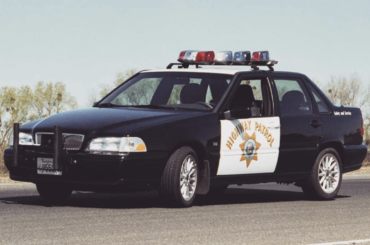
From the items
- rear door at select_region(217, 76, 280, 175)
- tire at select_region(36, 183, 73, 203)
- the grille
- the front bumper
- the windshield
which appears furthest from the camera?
the windshield

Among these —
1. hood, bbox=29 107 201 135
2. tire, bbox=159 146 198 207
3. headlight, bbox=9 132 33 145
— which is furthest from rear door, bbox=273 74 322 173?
headlight, bbox=9 132 33 145

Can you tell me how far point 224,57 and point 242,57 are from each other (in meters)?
0.26

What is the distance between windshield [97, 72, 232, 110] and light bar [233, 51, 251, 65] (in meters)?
0.91

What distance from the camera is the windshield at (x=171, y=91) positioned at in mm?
11375

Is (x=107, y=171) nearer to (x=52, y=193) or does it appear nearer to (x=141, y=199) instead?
(x=52, y=193)

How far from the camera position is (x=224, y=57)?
12625mm

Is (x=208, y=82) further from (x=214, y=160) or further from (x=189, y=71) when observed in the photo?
(x=214, y=160)

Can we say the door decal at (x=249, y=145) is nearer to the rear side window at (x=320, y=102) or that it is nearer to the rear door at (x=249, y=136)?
the rear door at (x=249, y=136)

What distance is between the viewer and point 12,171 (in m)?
10.6

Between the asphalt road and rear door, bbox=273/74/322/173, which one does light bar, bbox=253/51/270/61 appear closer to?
rear door, bbox=273/74/322/173

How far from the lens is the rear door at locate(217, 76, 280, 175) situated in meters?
11.1

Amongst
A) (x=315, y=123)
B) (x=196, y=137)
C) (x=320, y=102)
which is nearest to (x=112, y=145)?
(x=196, y=137)

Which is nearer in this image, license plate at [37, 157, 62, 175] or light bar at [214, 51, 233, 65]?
license plate at [37, 157, 62, 175]

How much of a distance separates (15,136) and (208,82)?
107 inches
